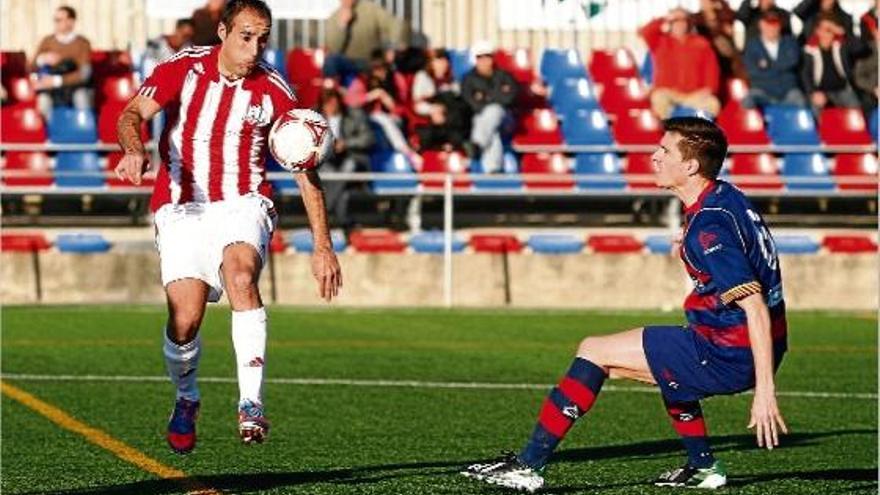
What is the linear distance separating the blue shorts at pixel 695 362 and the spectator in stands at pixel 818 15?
628 inches

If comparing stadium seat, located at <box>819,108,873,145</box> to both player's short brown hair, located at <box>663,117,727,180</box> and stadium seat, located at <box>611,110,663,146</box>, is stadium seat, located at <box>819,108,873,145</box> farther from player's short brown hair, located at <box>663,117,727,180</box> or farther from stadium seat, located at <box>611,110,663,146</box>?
player's short brown hair, located at <box>663,117,727,180</box>

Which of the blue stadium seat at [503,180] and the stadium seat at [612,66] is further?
the stadium seat at [612,66]

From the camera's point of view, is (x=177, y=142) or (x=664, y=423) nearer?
(x=177, y=142)

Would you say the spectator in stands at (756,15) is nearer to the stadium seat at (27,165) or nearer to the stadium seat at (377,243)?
the stadium seat at (377,243)

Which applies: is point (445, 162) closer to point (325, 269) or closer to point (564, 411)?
point (325, 269)

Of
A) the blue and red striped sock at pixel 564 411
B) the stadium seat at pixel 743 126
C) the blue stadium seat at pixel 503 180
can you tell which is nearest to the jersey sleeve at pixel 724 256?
the blue and red striped sock at pixel 564 411

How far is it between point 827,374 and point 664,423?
139 inches

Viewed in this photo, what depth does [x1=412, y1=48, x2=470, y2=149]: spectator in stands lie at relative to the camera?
23.6 m

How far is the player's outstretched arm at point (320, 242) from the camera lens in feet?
31.2

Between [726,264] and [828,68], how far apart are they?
16233 mm

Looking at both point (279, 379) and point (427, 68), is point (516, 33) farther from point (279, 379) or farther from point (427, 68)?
point (279, 379)

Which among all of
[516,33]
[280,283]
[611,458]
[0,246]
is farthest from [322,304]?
[611,458]

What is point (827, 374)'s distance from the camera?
53.0ft

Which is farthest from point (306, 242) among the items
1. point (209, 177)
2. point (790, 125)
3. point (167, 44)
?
point (209, 177)
